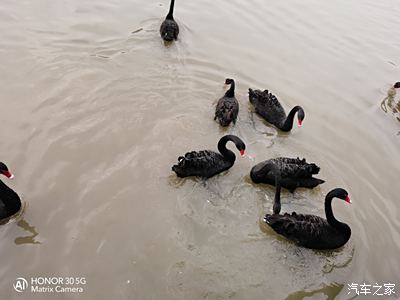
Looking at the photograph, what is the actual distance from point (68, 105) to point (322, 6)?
26.1ft

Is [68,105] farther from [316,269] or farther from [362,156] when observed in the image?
[362,156]

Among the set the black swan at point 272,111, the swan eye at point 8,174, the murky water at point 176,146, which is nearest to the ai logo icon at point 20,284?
the murky water at point 176,146

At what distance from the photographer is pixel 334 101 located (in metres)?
7.30

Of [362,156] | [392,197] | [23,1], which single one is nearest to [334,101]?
[362,156]

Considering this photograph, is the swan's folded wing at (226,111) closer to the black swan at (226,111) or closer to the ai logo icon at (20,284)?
the black swan at (226,111)

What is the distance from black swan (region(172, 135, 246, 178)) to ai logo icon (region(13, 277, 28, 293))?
214cm

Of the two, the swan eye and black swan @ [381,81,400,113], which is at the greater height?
black swan @ [381,81,400,113]

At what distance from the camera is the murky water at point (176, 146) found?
165 inches

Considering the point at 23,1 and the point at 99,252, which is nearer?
the point at 99,252

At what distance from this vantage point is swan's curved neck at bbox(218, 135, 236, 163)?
5.33 meters

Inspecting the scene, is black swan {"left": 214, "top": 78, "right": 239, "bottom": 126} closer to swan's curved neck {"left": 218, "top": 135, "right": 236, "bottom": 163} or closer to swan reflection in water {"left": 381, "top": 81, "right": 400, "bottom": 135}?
swan's curved neck {"left": 218, "top": 135, "right": 236, "bottom": 163}

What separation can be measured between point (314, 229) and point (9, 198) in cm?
337

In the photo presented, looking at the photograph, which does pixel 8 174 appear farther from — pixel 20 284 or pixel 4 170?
pixel 20 284

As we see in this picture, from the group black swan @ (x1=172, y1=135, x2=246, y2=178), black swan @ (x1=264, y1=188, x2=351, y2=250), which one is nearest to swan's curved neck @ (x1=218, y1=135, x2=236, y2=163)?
black swan @ (x1=172, y1=135, x2=246, y2=178)
